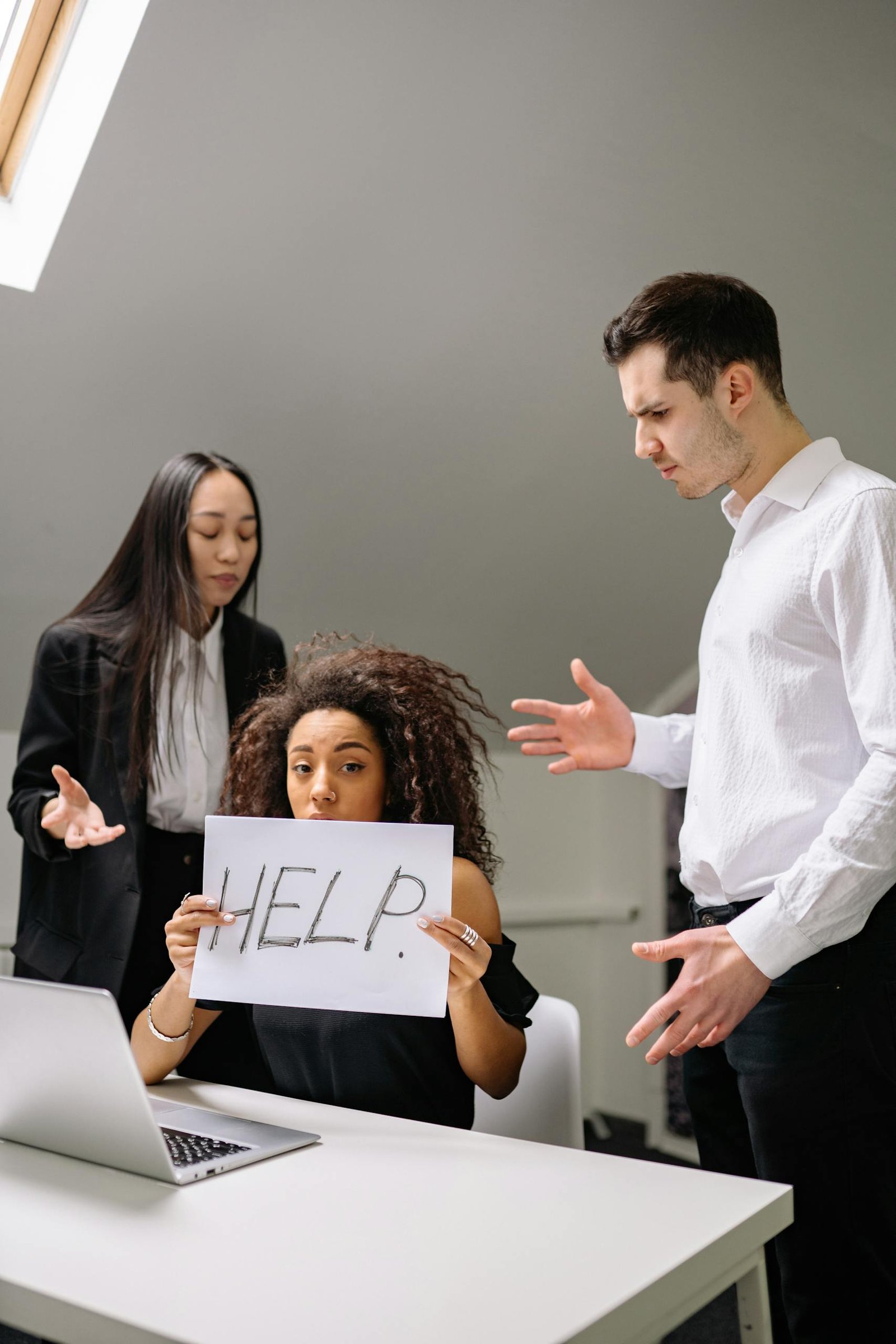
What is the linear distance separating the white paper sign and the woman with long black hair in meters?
0.72

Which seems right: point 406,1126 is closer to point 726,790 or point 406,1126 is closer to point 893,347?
point 726,790

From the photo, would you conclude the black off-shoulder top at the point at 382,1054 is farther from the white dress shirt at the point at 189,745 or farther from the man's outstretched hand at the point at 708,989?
the white dress shirt at the point at 189,745

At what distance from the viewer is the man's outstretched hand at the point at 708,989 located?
117cm

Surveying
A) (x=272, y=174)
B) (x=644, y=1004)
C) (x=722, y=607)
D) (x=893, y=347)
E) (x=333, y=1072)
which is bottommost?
(x=644, y=1004)

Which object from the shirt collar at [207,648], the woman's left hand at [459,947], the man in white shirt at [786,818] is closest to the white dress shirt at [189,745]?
the shirt collar at [207,648]

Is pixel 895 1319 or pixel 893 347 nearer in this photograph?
pixel 895 1319

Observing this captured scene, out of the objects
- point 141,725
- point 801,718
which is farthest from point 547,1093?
point 141,725

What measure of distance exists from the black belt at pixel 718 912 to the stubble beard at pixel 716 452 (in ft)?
1.60

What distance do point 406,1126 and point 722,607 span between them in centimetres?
72

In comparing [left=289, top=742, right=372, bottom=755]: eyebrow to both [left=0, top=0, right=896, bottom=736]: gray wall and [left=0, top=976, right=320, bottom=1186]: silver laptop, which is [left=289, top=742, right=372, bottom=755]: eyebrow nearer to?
[left=0, top=976, right=320, bottom=1186]: silver laptop

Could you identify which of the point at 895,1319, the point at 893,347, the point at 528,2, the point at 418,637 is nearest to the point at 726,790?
the point at 895,1319

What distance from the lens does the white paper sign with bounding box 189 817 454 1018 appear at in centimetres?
123

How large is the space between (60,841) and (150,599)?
46 cm

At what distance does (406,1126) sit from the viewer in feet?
4.02
